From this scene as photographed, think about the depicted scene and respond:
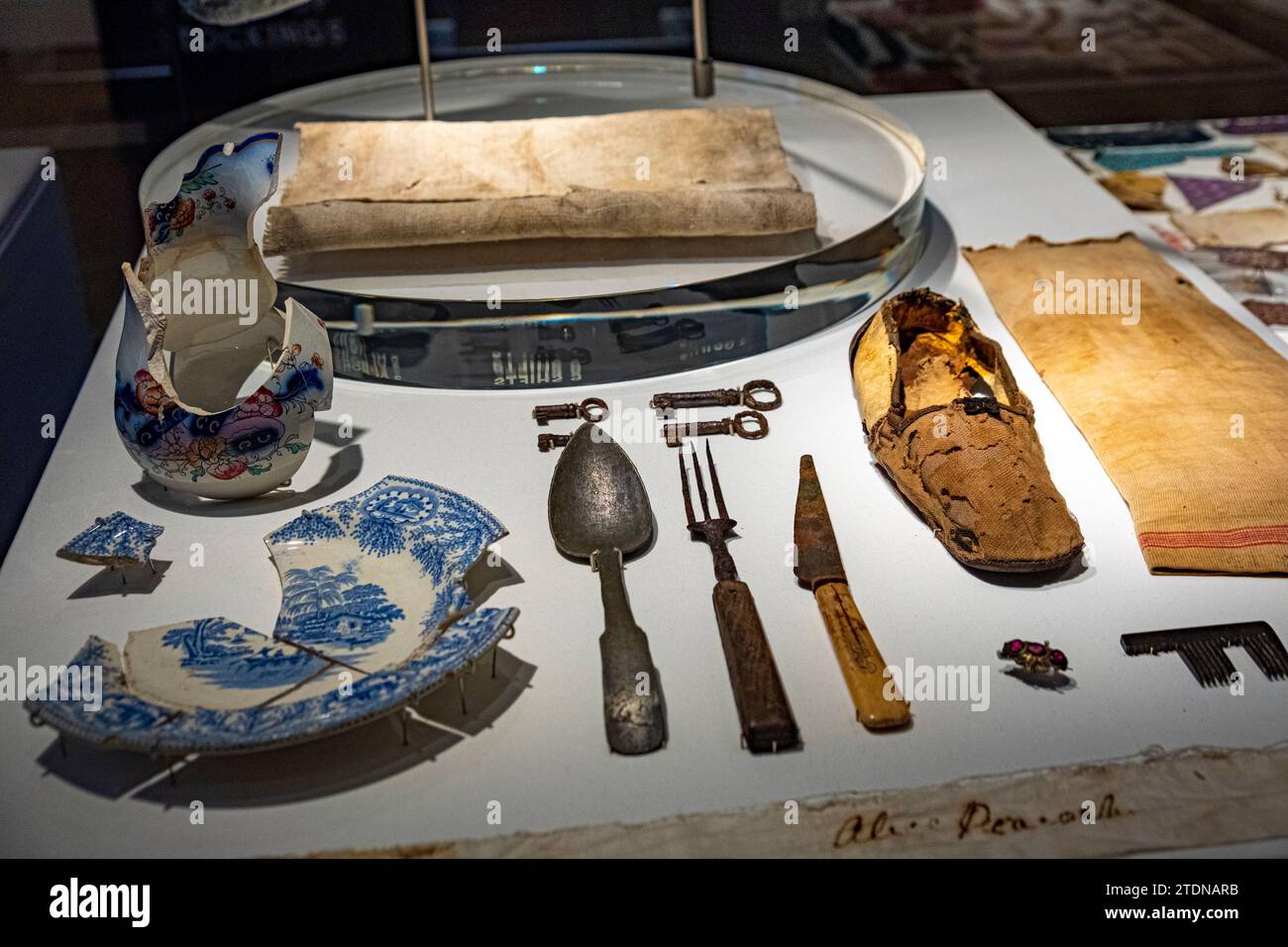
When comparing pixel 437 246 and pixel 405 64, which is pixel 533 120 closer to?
pixel 437 246

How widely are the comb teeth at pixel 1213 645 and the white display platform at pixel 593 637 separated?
0.8 inches

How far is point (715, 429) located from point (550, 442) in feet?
0.76

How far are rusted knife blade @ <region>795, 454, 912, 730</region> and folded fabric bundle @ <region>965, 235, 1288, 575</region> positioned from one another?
15.1 inches

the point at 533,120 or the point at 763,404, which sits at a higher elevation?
the point at 533,120

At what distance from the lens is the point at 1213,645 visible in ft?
4.65

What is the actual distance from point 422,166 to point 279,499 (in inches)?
32.4

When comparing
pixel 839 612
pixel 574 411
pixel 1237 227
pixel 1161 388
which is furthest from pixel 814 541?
pixel 1237 227

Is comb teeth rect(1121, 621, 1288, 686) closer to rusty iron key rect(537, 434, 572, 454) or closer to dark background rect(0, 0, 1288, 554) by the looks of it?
rusty iron key rect(537, 434, 572, 454)

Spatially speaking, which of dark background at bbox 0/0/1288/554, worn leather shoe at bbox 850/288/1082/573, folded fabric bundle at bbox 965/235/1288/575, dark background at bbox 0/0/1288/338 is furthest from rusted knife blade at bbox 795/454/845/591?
dark background at bbox 0/0/1288/338

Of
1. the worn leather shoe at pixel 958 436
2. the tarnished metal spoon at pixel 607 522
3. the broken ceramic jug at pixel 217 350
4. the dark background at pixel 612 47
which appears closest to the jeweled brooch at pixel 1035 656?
the worn leather shoe at pixel 958 436

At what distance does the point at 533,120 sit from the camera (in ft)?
8.12

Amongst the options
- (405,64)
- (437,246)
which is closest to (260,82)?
(405,64)

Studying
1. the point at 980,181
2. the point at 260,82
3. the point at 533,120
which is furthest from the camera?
the point at 260,82
